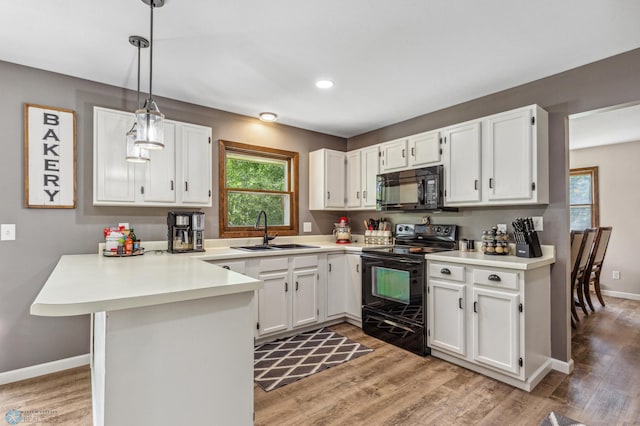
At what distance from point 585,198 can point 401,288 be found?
4.34 metres

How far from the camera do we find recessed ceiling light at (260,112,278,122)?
11.6ft

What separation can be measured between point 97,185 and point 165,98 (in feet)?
3.37

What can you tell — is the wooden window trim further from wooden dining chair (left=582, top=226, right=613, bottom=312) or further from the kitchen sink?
wooden dining chair (left=582, top=226, right=613, bottom=312)

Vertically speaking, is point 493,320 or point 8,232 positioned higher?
point 8,232

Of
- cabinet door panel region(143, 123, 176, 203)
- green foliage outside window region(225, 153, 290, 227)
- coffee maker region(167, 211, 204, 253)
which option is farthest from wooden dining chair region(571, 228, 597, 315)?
cabinet door panel region(143, 123, 176, 203)

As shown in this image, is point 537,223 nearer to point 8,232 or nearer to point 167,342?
point 167,342

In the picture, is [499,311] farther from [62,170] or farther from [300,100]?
[62,170]

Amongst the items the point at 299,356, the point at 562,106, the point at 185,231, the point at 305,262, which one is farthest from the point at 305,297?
the point at 562,106

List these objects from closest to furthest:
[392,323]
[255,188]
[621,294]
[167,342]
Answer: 1. [167,342]
2. [392,323]
3. [255,188]
4. [621,294]

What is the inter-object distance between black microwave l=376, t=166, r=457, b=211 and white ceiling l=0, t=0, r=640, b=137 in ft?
Result: 2.46

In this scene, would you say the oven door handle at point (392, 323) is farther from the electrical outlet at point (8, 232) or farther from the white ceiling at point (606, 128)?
the electrical outlet at point (8, 232)

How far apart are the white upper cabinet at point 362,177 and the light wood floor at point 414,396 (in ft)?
5.88

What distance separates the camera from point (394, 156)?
3561 millimetres

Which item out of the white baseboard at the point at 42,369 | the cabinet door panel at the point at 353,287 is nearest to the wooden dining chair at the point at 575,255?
the cabinet door panel at the point at 353,287
